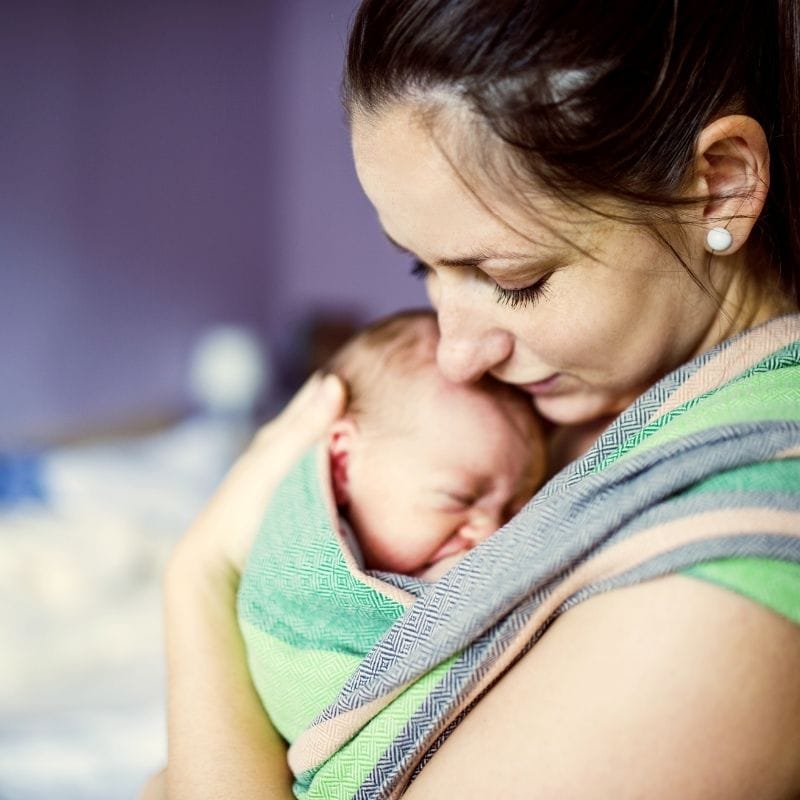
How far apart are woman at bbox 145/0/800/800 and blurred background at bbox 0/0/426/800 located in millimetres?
1532

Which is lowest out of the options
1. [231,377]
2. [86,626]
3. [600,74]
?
[231,377]

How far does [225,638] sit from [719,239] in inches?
25.2

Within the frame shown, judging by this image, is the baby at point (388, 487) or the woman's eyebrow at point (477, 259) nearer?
the woman's eyebrow at point (477, 259)

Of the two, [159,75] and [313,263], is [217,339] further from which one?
[159,75]

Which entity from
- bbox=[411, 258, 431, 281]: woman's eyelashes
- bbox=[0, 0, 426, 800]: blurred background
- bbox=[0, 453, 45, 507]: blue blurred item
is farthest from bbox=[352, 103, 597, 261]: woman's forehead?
bbox=[0, 453, 45, 507]: blue blurred item

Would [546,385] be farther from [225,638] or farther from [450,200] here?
[225,638]

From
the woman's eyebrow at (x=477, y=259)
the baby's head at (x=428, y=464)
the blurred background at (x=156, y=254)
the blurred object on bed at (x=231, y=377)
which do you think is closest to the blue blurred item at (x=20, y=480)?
the blurred background at (x=156, y=254)

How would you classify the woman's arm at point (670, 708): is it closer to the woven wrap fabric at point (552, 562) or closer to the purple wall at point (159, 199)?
the woven wrap fabric at point (552, 562)

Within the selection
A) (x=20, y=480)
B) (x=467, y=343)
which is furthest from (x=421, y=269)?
(x=20, y=480)

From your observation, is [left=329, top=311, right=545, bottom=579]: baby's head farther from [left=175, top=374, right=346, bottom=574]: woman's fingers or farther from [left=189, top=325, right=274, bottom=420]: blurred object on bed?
[left=189, top=325, right=274, bottom=420]: blurred object on bed

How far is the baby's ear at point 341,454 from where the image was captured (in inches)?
45.9

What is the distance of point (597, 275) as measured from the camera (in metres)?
0.85

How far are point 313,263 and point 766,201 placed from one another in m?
3.49

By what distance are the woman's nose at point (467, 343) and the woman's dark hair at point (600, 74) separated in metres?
0.18
